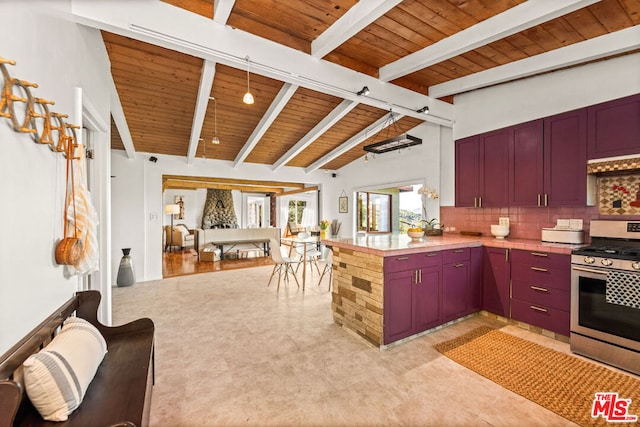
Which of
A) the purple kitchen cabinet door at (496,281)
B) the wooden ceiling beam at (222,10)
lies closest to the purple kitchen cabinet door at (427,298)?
the purple kitchen cabinet door at (496,281)

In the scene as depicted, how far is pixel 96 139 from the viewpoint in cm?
262

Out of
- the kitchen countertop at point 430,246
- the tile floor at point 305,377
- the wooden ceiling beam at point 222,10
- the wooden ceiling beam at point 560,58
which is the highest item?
the wooden ceiling beam at point 222,10

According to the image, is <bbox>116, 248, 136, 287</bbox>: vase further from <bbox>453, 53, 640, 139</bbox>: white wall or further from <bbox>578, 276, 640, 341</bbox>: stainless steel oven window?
<bbox>578, 276, 640, 341</bbox>: stainless steel oven window

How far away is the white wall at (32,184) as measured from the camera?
1.07m

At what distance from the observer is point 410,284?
269cm

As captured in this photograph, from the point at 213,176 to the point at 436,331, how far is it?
506 centimetres

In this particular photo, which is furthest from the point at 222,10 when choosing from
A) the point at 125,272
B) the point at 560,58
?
the point at 125,272

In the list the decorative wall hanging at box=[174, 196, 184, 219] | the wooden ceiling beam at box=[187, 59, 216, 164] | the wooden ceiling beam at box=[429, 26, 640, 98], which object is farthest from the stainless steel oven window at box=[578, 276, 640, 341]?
the decorative wall hanging at box=[174, 196, 184, 219]

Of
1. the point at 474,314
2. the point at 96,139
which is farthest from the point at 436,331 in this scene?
the point at 96,139

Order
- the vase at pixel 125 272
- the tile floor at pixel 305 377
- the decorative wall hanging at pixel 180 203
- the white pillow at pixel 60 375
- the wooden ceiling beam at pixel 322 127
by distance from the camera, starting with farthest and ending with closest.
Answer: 1. the decorative wall hanging at pixel 180 203
2. the vase at pixel 125 272
3. the wooden ceiling beam at pixel 322 127
4. the tile floor at pixel 305 377
5. the white pillow at pixel 60 375

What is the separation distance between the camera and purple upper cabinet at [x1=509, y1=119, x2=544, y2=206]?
3.21 meters

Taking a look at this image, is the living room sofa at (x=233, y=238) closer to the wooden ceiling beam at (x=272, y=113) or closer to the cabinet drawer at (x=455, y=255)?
the wooden ceiling beam at (x=272, y=113)

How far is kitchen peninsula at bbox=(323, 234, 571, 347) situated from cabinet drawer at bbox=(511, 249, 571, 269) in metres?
0.03

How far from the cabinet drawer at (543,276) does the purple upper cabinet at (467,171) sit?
3.64 feet
